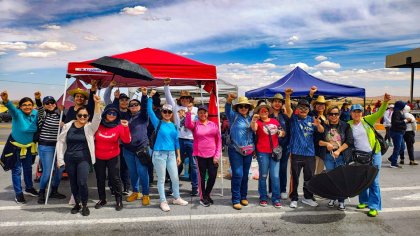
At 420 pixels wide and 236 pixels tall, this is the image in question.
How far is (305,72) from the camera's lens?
10.2 meters

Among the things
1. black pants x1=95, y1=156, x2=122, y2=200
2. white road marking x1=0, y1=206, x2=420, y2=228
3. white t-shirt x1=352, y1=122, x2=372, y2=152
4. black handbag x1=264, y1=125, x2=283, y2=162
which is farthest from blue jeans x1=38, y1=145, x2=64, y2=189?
white t-shirt x1=352, y1=122, x2=372, y2=152

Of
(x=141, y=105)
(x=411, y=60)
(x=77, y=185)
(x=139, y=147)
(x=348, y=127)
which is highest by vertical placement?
(x=411, y=60)

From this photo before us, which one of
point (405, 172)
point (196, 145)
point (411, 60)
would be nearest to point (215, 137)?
point (196, 145)

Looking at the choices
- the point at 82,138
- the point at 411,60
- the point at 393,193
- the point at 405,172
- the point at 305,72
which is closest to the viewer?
the point at 82,138

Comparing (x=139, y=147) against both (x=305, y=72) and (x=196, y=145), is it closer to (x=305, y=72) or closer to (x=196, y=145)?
(x=196, y=145)

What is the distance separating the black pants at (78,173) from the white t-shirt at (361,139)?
151 inches

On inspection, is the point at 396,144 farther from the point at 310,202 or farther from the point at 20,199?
the point at 20,199

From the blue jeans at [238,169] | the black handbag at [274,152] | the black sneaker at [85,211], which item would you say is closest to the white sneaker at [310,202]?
the black handbag at [274,152]

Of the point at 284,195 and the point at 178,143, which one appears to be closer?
the point at 178,143

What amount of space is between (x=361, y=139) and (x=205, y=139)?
2249 millimetres

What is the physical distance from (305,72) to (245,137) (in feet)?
21.3

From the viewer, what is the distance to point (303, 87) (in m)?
9.30

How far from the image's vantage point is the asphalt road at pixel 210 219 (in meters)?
3.86

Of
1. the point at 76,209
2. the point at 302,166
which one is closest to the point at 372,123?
the point at 302,166
